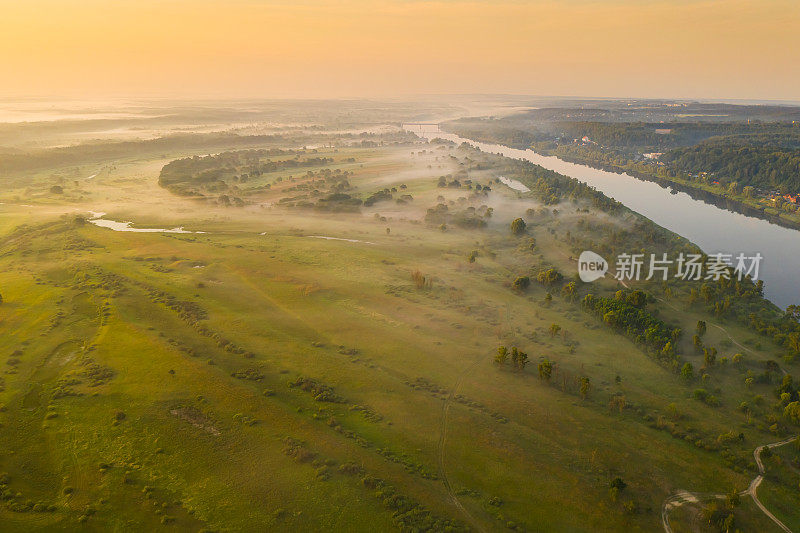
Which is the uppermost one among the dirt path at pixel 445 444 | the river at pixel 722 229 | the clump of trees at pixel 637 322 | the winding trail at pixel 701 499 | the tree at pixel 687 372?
the river at pixel 722 229

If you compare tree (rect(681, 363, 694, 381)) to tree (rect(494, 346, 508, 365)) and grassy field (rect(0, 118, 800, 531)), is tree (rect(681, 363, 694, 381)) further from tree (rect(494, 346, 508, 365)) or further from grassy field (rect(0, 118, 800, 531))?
tree (rect(494, 346, 508, 365))

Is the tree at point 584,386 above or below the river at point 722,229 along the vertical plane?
below

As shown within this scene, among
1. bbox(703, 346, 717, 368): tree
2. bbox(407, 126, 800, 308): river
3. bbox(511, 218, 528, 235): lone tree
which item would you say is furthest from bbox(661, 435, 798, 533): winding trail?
bbox(511, 218, 528, 235): lone tree

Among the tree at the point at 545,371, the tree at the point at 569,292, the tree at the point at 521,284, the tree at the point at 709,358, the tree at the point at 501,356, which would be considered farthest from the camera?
the tree at the point at 521,284

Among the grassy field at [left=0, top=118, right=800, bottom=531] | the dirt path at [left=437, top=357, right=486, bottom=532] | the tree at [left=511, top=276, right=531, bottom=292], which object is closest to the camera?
the dirt path at [left=437, top=357, right=486, bottom=532]

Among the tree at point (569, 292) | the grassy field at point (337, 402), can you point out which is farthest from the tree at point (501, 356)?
the tree at point (569, 292)

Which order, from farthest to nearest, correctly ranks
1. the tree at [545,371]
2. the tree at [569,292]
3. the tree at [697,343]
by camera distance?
the tree at [569,292], the tree at [697,343], the tree at [545,371]

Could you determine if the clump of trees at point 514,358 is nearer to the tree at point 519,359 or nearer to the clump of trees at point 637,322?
the tree at point 519,359
